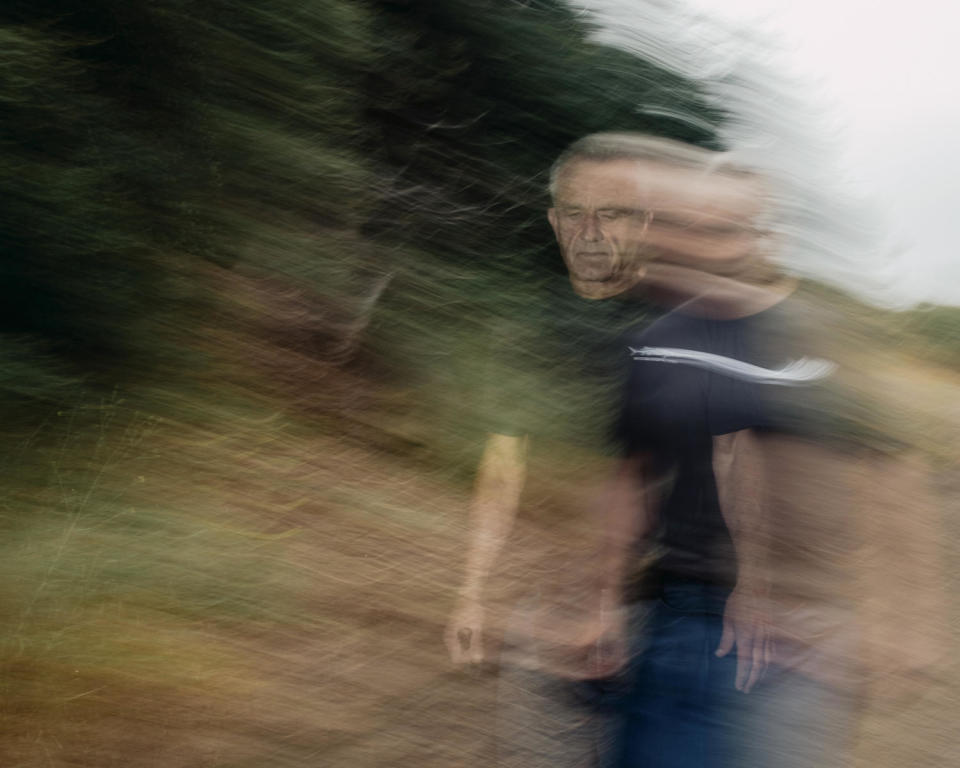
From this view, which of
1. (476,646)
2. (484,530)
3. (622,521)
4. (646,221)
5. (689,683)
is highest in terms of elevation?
(646,221)

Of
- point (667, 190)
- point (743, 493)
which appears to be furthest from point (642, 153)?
point (743, 493)

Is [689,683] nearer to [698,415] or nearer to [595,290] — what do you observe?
[698,415]

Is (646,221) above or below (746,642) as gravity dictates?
above

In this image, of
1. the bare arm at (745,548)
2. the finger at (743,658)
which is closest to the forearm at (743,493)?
the bare arm at (745,548)

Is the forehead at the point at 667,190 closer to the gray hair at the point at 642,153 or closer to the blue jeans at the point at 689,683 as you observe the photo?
the gray hair at the point at 642,153

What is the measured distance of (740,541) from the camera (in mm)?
2006

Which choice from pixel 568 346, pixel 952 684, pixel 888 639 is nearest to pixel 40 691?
pixel 568 346

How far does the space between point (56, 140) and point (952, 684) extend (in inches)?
116

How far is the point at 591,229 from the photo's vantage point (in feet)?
8.18

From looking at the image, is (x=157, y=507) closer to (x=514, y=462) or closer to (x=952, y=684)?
(x=514, y=462)

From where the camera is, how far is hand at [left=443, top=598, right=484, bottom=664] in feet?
8.24

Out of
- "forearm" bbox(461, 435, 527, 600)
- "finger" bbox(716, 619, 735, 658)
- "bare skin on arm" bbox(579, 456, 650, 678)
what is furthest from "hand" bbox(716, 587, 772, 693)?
"forearm" bbox(461, 435, 527, 600)

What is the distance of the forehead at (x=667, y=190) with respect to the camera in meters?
2.33

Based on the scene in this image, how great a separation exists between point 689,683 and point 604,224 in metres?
1.10
